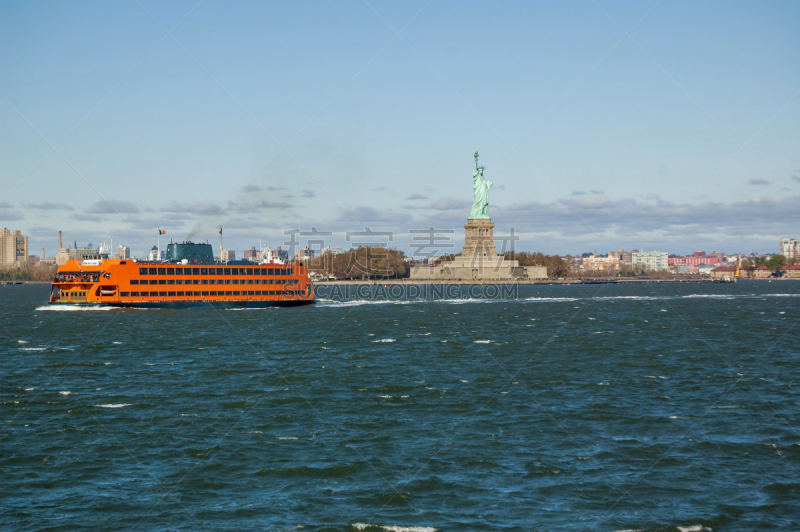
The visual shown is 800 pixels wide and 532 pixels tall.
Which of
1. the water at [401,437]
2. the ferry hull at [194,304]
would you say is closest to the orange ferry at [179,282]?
the ferry hull at [194,304]

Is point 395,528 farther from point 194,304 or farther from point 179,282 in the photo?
point 179,282

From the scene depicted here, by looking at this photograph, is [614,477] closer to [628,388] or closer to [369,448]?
[369,448]

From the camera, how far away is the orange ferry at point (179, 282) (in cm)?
9462

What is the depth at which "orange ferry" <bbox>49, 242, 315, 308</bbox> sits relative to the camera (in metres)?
94.6

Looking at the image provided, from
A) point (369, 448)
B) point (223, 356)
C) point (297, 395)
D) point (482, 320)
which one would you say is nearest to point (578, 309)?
point (482, 320)

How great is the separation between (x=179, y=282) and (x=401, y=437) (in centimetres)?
7666

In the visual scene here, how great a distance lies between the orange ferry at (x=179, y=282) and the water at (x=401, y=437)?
4040 cm

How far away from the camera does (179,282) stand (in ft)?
320

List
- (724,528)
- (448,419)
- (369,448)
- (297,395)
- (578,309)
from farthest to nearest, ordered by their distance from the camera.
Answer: (578,309)
(297,395)
(448,419)
(369,448)
(724,528)

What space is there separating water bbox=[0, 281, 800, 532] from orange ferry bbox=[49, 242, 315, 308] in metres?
40.4

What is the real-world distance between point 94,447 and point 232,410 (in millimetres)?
6890

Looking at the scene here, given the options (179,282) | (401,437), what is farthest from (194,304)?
(401,437)

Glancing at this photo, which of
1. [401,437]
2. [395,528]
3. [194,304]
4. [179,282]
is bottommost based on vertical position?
[395,528]

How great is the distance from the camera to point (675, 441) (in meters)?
25.7
